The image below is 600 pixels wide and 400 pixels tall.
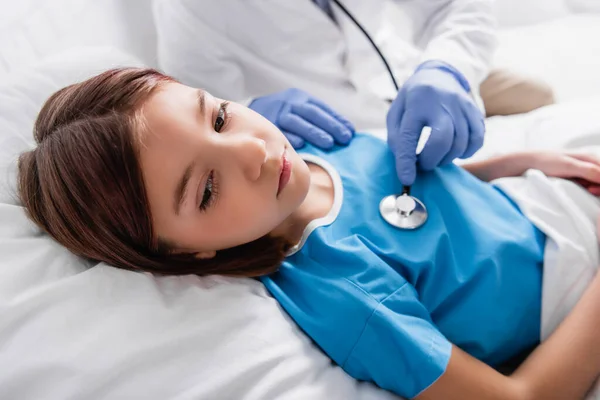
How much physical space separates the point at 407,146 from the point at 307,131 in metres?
0.20

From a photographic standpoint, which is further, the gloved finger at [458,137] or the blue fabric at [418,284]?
the gloved finger at [458,137]

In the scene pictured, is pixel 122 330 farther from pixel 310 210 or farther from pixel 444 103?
pixel 444 103

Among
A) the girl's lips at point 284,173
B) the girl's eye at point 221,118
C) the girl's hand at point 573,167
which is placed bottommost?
the girl's hand at point 573,167

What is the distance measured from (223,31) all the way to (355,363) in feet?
2.36

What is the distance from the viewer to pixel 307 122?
92cm

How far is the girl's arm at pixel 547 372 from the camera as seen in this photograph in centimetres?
63

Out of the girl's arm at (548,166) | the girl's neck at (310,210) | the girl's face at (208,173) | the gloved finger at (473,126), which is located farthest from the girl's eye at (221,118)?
the girl's arm at (548,166)

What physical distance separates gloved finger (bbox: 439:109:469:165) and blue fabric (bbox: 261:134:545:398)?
42mm

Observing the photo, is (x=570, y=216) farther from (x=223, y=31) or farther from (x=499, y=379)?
(x=223, y=31)

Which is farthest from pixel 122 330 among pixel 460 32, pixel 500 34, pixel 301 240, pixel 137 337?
pixel 500 34

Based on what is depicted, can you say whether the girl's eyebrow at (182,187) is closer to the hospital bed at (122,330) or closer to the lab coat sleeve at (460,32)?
the hospital bed at (122,330)

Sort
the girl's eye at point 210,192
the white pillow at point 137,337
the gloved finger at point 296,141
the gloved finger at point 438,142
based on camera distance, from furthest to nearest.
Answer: the gloved finger at point 296,141 → the gloved finger at point 438,142 → the girl's eye at point 210,192 → the white pillow at point 137,337

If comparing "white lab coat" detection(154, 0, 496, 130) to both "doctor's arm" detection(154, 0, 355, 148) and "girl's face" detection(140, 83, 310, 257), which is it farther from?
"girl's face" detection(140, 83, 310, 257)

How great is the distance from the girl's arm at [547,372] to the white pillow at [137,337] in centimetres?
11
